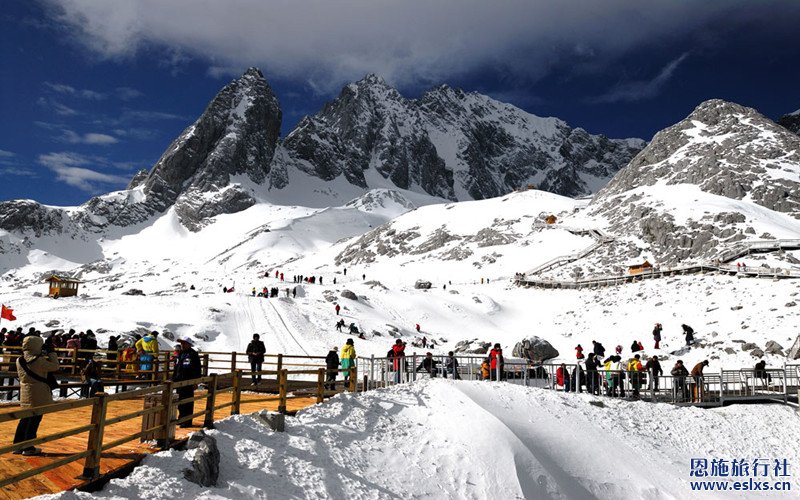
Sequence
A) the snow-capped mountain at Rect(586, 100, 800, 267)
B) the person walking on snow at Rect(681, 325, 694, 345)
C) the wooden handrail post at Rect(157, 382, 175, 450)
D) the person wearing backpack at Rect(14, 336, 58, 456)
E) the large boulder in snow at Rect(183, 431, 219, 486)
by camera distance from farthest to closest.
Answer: the snow-capped mountain at Rect(586, 100, 800, 267) → the person walking on snow at Rect(681, 325, 694, 345) → the wooden handrail post at Rect(157, 382, 175, 450) → the large boulder in snow at Rect(183, 431, 219, 486) → the person wearing backpack at Rect(14, 336, 58, 456)

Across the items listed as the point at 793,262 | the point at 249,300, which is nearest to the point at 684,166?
the point at 793,262

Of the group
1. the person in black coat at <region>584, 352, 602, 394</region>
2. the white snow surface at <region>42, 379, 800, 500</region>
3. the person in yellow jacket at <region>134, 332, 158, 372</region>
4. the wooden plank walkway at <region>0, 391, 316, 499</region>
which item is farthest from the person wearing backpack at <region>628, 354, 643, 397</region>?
the person in yellow jacket at <region>134, 332, 158, 372</region>

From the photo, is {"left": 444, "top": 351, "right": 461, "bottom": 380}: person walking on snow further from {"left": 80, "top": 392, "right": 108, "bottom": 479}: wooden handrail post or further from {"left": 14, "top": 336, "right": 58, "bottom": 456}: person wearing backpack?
{"left": 80, "top": 392, "right": 108, "bottom": 479}: wooden handrail post

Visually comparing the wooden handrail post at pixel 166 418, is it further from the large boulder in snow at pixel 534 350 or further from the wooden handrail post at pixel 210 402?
the large boulder in snow at pixel 534 350

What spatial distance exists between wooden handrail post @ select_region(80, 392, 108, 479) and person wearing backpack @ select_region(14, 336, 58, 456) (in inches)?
59.7

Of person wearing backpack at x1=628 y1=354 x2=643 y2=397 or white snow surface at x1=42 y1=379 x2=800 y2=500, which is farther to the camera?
person wearing backpack at x1=628 y1=354 x2=643 y2=397

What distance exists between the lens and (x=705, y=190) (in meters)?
85.1

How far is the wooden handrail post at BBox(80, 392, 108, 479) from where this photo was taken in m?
7.77

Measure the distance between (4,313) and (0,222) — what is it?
7199 inches

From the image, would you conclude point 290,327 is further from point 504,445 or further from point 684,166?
point 684,166

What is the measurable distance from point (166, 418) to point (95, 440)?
1.88 metres

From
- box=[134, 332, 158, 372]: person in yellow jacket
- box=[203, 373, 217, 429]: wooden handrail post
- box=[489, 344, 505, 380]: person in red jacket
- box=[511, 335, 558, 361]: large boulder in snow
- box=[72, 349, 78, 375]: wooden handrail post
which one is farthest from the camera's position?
box=[511, 335, 558, 361]: large boulder in snow

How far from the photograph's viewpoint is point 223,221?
186500 millimetres

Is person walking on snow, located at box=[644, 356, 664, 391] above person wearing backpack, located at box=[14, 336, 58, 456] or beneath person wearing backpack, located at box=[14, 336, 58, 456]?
beneath
